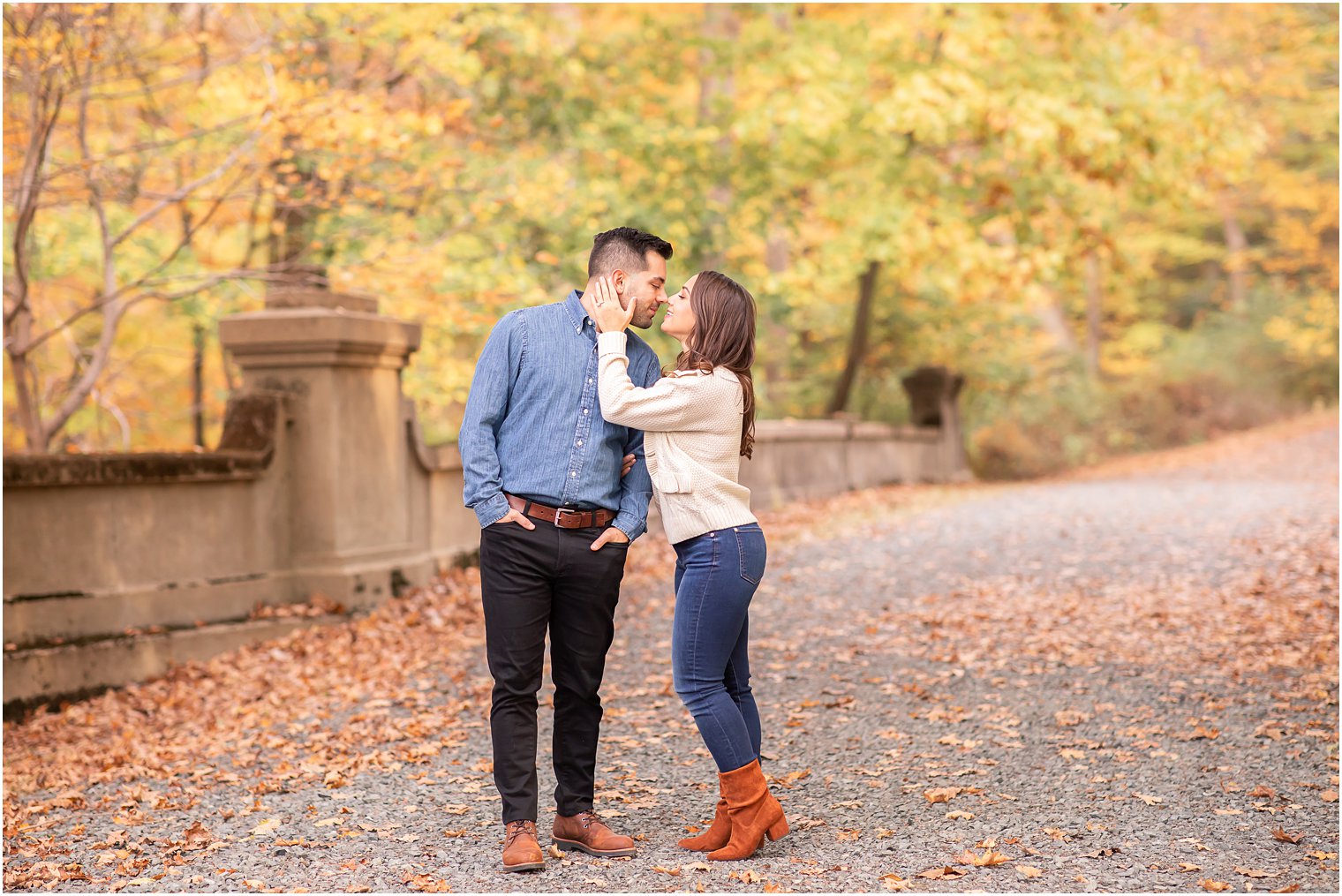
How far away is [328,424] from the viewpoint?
311 inches

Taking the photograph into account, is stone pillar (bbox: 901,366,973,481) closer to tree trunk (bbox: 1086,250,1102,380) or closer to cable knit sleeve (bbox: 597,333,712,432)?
tree trunk (bbox: 1086,250,1102,380)

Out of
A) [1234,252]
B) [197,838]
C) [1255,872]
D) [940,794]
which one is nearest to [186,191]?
[197,838]

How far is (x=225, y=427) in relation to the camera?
771 cm

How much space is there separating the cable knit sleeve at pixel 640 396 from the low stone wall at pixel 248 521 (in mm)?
4103

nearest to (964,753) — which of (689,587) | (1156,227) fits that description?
(689,587)

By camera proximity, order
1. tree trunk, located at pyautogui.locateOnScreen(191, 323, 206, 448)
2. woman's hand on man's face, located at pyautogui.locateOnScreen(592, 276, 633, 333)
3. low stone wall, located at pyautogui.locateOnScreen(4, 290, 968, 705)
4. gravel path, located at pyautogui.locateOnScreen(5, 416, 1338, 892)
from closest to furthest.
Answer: woman's hand on man's face, located at pyautogui.locateOnScreen(592, 276, 633, 333)
gravel path, located at pyautogui.locateOnScreen(5, 416, 1338, 892)
low stone wall, located at pyautogui.locateOnScreen(4, 290, 968, 705)
tree trunk, located at pyautogui.locateOnScreen(191, 323, 206, 448)

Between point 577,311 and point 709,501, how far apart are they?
2.39ft

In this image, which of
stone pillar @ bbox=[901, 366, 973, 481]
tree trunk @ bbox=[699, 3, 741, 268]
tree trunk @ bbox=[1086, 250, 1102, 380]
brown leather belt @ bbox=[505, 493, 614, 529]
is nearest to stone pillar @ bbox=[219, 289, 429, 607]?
brown leather belt @ bbox=[505, 493, 614, 529]

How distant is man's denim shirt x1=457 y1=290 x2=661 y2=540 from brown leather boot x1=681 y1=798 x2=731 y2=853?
0.92 meters

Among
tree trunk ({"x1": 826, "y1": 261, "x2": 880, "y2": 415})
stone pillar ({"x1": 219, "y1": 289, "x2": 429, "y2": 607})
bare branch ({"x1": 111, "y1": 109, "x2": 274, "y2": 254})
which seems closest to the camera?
bare branch ({"x1": 111, "y1": 109, "x2": 274, "y2": 254})

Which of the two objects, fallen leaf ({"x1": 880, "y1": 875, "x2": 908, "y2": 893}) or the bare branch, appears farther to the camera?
the bare branch

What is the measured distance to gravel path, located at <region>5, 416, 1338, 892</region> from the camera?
12.4 feet

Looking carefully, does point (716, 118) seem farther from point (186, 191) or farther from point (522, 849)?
point (522, 849)

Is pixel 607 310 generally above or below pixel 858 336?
below
